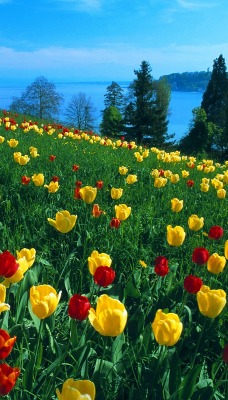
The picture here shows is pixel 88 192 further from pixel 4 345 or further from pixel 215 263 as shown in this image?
pixel 4 345

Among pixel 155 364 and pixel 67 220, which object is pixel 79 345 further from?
pixel 67 220

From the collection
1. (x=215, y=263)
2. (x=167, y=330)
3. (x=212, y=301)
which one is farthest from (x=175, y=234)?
(x=167, y=330)

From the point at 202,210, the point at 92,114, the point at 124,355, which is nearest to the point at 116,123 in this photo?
the point at 92,114

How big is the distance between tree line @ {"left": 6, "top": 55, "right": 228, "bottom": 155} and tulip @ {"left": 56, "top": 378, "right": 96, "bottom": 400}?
33998mm

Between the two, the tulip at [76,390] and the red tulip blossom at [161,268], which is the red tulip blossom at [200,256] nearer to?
the red tulip blossom at [161,268]

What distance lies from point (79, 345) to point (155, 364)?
1.19ft

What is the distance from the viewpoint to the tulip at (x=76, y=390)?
1211 mm

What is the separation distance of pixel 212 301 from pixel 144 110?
4429 cm

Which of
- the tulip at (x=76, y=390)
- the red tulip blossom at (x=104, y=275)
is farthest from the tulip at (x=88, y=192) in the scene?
the tulip at (x=76, y=390)

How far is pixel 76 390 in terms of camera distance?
1212mm

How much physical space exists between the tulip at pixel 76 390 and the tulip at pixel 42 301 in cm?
49

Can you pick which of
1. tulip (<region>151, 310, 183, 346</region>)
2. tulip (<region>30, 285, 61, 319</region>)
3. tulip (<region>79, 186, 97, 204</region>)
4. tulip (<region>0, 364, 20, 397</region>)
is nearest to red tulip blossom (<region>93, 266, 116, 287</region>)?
tulip (<region>30, 285, 61, 319</region>)

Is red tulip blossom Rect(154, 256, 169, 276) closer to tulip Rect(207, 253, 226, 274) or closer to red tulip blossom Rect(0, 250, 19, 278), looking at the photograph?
tulip Rect(207, 253, 226, 274)

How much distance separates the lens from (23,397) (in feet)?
5.58
